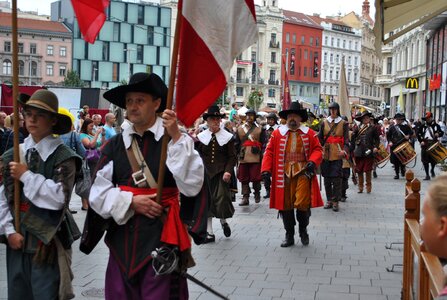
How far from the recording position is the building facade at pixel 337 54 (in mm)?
127394

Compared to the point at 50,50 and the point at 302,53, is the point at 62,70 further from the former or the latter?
the point at 302,53

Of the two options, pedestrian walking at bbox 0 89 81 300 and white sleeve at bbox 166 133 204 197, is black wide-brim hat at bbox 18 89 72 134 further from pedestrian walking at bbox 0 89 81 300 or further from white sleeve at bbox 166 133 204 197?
white sleeve at bbox 166 133 204 197

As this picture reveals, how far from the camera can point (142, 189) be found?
4008 mm

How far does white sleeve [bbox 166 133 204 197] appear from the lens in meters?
3.86

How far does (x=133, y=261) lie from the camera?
13.1 ft

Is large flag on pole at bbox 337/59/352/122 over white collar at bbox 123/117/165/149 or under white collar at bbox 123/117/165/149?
over

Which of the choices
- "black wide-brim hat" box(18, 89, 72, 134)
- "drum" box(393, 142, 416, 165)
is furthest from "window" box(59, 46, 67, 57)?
"black wide-brim hat" box(18, 89, 72, 134)

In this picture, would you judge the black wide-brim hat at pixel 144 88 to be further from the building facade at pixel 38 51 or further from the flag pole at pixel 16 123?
the building facade at pixel 38 51

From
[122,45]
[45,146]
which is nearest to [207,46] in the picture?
[45,146]

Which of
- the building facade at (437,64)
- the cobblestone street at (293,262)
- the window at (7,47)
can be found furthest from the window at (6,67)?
the cobblestone street at (293,262)

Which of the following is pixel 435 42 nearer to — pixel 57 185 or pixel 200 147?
pixel 200 147

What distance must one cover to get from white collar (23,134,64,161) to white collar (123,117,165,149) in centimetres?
55

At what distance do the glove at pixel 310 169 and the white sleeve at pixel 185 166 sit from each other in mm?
4915

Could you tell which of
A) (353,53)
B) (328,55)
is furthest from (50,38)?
(353,53)
